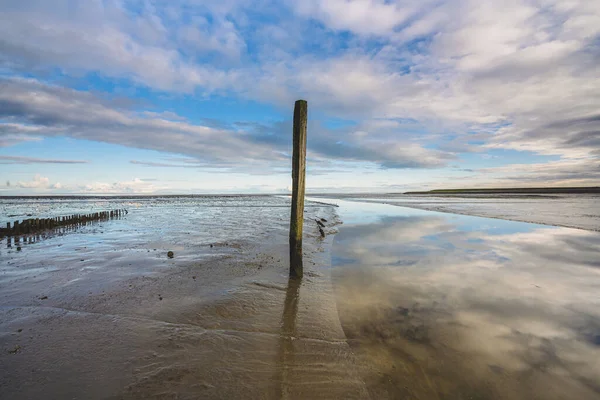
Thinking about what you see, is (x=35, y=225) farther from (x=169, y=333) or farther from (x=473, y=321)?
(x=473, y=321)

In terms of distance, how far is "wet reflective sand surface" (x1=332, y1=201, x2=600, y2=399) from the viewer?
11.6 feet

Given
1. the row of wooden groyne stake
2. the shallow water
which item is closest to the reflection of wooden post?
the row of wooden groyne stake

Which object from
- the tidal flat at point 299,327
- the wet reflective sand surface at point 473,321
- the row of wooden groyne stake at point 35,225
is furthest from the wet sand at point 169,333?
the row of wooden groyne stake at point 35,225

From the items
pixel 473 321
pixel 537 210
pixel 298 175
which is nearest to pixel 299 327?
pixel 473 321

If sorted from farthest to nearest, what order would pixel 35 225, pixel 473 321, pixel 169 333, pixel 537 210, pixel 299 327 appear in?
pixel 537 210
pixel 35 225
pixel 473 321
pixel 299 327
pixel 169 333

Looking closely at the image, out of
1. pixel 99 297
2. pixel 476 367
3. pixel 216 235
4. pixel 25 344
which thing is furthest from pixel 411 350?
pixel 216 235

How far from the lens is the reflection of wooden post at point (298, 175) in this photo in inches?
288

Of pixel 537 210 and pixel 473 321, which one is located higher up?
pixel 537 210

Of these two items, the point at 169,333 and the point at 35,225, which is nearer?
the point at 169,333

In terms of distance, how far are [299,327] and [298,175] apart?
12.5 ft

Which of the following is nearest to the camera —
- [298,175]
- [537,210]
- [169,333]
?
[169,333]

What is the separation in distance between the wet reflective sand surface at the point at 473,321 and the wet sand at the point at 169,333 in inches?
22.7

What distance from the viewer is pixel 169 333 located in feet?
14.5

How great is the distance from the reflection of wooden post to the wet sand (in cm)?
62
